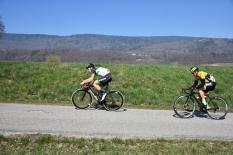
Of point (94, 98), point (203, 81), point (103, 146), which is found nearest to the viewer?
point (103, 146)

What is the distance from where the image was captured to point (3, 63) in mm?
21922

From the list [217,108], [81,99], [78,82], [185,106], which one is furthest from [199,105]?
[78,82]

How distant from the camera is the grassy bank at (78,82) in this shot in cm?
1672

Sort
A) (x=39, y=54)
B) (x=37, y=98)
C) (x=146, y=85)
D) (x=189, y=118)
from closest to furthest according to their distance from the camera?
(x=189, y=118) < (x=37, y=98) < (x=146, y=85) < (x=39, y=54)

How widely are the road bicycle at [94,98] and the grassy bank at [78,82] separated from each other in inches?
90.7

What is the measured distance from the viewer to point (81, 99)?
13125mm

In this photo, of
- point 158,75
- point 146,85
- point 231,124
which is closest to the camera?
point 231,124

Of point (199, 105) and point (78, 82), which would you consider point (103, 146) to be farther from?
point (78, 82)

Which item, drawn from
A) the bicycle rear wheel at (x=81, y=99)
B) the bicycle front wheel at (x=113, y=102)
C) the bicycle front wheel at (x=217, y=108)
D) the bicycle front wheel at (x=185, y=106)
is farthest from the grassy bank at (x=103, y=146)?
the bicycle rear wheel at (x=81, y=99)

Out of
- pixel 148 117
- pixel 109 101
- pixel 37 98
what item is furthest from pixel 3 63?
pixel 148 117

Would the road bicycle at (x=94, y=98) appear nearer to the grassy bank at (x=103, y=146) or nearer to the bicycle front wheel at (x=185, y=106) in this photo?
the bicycle front wheel at (x=185, y=106)

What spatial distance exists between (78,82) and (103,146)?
11879 mm

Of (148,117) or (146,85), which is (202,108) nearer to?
(148,117)

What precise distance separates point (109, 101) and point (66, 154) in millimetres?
6391
